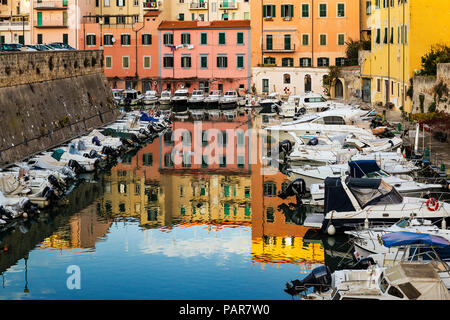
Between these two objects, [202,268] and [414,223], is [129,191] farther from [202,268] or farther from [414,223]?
[414,223]

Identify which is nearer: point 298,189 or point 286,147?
point 298,189

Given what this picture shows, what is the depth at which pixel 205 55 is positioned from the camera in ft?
243

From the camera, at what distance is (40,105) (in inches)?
1628

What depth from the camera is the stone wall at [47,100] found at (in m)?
36.6

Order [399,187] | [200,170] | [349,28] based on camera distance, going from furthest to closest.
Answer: [349,28] → [200,170] → [399,187]

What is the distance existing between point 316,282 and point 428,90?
24.7m

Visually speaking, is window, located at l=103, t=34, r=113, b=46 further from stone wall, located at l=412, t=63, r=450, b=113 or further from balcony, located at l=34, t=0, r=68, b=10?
stone wall, located at l=412, t=63, r=450, b=113

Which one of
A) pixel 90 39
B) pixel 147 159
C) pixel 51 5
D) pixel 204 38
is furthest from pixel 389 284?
pixel 51 5

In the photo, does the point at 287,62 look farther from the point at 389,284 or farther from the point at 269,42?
A: the point at 389,284

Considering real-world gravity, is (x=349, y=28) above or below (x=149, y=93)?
above

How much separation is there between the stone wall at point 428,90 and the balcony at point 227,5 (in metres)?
35.3

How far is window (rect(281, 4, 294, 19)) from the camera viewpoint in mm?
70375

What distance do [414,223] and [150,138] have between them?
2904cm

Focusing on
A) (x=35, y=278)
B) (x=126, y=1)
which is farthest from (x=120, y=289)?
(x=126, y=1)
